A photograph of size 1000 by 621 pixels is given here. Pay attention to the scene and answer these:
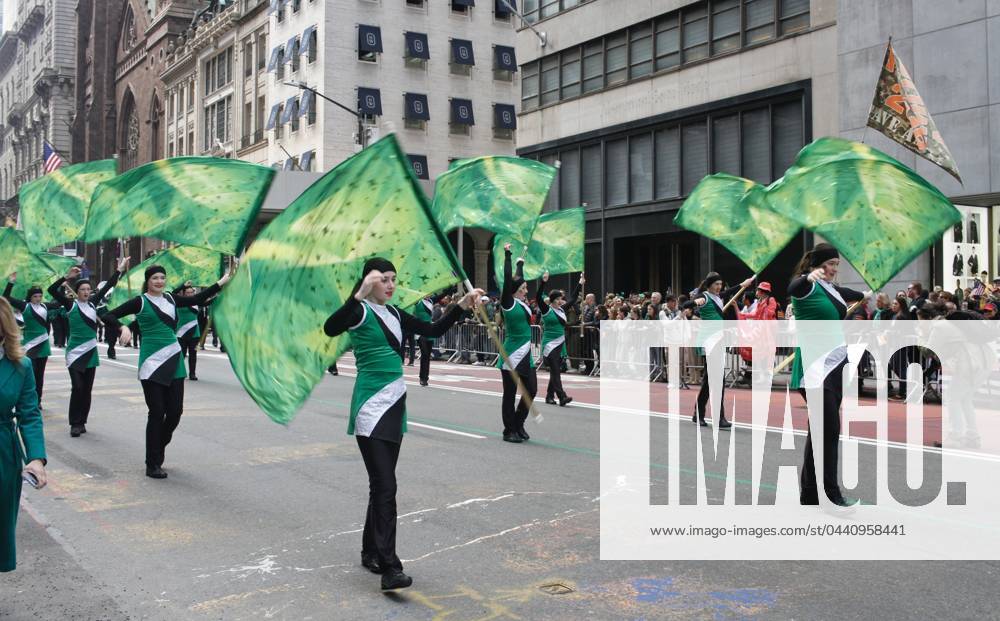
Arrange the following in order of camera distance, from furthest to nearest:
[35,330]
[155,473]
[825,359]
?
[35,330], [155,473], [825,359]

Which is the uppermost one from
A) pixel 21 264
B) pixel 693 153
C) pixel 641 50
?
pixel 641 50

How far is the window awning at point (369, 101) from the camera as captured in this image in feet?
148

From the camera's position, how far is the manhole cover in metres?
5.37

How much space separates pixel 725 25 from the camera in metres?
25.6

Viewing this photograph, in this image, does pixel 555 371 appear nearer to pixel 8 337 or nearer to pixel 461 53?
pixel 8 337

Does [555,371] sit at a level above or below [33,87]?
below

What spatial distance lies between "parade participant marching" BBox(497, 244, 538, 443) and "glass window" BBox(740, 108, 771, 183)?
1445cm

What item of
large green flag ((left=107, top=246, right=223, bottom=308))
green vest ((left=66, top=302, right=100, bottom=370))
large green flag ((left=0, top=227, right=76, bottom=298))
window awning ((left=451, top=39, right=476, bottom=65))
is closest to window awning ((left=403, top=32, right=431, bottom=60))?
window awning ((left=451, top=39, right=476, bottom=65))

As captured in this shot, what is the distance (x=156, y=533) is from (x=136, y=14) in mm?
85886

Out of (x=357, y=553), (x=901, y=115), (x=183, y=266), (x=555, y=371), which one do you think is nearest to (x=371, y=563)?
(x=357, y=553)

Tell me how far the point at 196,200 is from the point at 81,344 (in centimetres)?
503

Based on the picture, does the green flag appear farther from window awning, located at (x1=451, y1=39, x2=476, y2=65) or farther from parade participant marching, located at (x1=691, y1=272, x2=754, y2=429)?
window awning, located at (x1=451, y1=39, x2=476, y2=65)

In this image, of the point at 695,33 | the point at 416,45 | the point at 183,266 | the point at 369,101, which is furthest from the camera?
the point at 416,45

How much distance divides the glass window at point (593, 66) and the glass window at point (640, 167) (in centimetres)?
239
